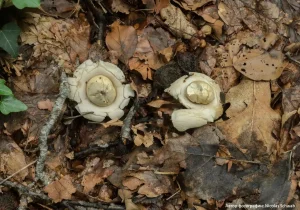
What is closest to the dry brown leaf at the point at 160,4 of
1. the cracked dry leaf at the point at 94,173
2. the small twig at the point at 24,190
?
the cracked dry leaf at the point at 94,173

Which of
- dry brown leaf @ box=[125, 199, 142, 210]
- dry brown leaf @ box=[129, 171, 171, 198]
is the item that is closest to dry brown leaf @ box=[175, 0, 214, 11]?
dry brown leaf @ box=[129, 171, 171, 198]

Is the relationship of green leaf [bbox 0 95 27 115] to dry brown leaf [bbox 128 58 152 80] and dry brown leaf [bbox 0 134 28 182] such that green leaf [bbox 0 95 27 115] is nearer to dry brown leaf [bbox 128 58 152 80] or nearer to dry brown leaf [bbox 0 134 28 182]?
dry brown leaf [bbox 0 134 28 182]

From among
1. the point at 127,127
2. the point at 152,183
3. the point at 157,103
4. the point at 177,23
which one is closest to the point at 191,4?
the point at 177,23

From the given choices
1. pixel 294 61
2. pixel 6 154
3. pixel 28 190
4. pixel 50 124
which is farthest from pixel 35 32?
pixel 294 61

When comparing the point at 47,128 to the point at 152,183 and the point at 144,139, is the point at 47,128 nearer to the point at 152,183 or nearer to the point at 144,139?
the point at 144,139

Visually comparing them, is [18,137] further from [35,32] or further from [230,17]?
[230,17]

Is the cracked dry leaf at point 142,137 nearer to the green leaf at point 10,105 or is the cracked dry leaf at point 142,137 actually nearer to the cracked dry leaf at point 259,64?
the green leaf at point 10,105
